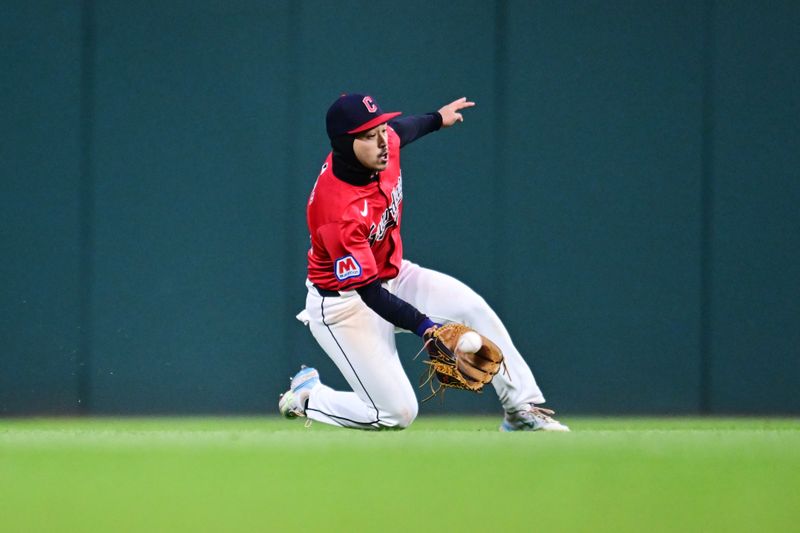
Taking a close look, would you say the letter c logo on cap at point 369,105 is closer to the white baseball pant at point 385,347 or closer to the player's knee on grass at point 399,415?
the white baseball pant at point 385,347

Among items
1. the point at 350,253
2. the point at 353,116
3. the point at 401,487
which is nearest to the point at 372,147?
the point at 353,116

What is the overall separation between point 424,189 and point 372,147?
1985 millimetres

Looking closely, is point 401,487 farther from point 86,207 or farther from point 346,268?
point 86,207

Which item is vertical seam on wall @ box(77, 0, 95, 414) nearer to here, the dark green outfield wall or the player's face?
the dark green outfield wall

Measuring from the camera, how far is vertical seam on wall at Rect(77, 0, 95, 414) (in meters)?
6.26

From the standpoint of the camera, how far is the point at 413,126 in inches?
196

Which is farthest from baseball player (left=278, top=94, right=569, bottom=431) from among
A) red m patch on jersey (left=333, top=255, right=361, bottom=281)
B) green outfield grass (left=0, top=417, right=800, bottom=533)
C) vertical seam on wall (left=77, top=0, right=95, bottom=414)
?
vertical seam on wall (left=77, top=0, right=95, bottom=414)

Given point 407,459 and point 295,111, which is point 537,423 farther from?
point 295,111

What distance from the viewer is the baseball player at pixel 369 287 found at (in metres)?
4.38

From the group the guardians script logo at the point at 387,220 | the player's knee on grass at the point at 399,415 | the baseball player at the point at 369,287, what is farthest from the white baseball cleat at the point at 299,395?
the guardians script logo at the point at 387,220

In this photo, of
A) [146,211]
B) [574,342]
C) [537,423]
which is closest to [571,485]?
[537,423]

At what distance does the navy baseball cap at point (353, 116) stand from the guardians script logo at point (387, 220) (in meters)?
0.37

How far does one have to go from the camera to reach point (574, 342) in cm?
644

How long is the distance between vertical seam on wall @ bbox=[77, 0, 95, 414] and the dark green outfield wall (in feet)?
0.04
